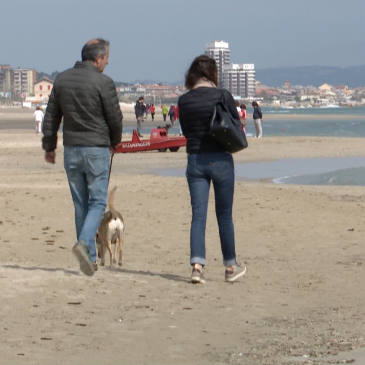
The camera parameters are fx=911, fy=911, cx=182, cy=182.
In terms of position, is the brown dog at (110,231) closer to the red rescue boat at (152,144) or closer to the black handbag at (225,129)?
the black handbag at (225,129)

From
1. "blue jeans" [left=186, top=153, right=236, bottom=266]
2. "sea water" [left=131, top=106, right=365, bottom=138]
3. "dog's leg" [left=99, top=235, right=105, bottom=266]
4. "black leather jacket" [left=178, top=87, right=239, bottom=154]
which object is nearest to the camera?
"black leather jacket" [left=178, top=87, right=239, bottom=154]

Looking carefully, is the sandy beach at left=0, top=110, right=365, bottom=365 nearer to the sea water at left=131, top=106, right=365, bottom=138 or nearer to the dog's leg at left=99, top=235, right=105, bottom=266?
the dog's leg at left=99, top=235, right=105, bottom=266

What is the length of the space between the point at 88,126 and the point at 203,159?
926 mm

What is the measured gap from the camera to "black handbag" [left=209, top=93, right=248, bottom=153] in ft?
22.6

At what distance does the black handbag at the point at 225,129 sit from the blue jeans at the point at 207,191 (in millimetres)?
163

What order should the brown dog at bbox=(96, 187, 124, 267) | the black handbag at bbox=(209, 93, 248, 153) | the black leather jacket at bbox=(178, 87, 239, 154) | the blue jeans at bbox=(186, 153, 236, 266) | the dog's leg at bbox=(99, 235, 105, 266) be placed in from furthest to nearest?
the dog's leg at bbox=(99, 235, 105, 266) → the brown dog at bbox=(96, 187, 124, 267) → the blue jeans at bbox=(186, 153, 236, 266) → the black leather jacket at bbox=(178, 87, 239, 154) → the black handbag at bbox=(209, 93, 248, 153)

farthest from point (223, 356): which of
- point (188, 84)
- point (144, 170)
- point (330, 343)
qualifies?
point (144, 170)

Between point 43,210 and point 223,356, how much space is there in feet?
23.4

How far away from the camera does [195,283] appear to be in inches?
284

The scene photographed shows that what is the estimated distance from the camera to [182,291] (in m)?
6.92

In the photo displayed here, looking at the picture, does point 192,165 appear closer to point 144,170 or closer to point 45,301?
point 45,301

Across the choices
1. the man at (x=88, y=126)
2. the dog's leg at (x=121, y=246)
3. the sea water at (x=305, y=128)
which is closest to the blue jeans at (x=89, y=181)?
the man at (x=88, y=126)

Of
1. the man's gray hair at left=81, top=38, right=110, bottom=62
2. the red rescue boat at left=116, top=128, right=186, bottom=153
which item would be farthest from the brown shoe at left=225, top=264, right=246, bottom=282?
the red rescue boat at left=116, top=128, right=186, bottom=153

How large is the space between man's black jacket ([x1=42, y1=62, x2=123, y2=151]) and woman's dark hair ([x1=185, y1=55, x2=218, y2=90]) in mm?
619
